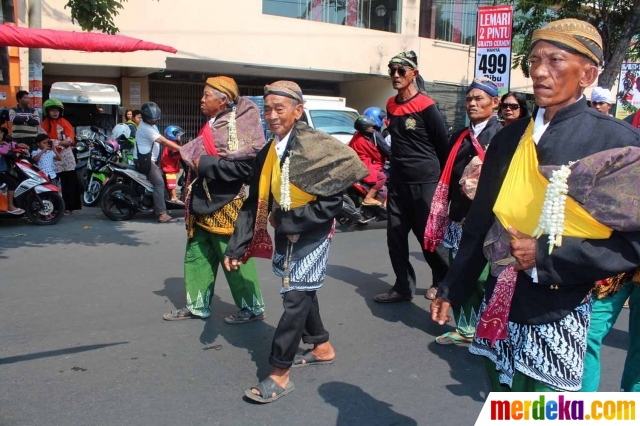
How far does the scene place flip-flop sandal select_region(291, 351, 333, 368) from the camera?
4.06m

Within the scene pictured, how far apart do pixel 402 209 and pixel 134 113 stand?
10605mm

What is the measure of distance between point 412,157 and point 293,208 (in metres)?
1.99

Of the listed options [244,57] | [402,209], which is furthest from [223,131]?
[244,57]

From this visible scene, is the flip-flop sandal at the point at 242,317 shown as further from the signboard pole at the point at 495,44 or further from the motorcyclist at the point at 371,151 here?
the signboard pole at the point at 495,44

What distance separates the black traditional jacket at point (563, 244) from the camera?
1961 millimetres

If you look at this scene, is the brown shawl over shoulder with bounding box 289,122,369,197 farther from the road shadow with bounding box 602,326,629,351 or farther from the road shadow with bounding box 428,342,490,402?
the road shadow with bounding box 602,326,629,351

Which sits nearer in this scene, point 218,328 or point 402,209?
point 218,328

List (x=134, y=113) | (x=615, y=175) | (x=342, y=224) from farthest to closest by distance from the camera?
(x=134, y=113) < (x=342, y=224) < (x=615, y=175)

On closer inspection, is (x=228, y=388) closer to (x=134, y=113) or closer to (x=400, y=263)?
(x=400, y=263)

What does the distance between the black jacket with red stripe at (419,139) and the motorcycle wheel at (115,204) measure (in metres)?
5.41

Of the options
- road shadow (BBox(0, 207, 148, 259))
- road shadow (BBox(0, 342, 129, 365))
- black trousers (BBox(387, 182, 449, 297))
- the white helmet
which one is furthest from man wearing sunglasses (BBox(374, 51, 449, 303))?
the white helmet

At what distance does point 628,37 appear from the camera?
12125mm

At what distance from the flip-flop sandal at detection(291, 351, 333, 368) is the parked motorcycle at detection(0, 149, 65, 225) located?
592cm

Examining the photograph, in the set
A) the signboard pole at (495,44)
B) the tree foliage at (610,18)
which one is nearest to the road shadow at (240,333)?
the signboard pole at (495,44)
